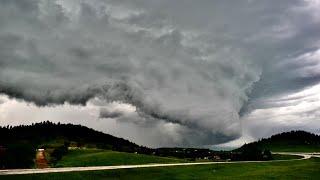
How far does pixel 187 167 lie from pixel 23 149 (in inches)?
1426

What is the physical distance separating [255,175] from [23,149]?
165 feet

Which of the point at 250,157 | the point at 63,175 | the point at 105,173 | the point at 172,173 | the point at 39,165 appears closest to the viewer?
the point at 63,175

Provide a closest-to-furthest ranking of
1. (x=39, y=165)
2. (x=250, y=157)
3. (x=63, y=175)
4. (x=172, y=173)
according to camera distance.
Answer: (x=63, y=175)
(x=172, y=173)
(x=39, y=165)
(x=250, y=157)

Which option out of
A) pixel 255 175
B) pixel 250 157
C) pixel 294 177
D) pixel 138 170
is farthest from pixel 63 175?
pixel 250 157

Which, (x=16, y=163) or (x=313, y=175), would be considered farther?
(x=16, y=163)

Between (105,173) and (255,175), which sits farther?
(255,175)

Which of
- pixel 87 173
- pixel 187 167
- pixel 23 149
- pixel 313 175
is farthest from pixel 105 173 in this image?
pixel 313 175

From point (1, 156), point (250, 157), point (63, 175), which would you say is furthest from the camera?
point (250, 157)

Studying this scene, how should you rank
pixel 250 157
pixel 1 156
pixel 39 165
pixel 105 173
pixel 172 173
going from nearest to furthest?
pixel 105 173 < pixel 172 173 < pixel 1 156 < pixel 39 165 < pixel 250 157

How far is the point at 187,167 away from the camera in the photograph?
97750mm

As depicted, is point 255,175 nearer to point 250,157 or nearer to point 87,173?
point 87,173

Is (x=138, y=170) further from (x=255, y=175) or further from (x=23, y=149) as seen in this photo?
(x=23, y=149)

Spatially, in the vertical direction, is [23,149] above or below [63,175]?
above

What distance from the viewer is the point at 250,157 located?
500 ft
